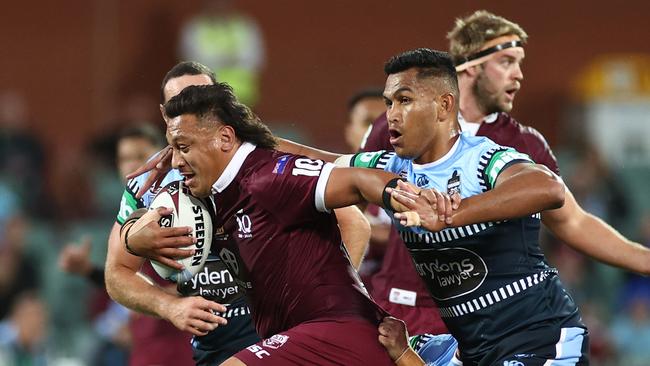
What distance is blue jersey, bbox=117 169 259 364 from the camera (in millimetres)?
6207

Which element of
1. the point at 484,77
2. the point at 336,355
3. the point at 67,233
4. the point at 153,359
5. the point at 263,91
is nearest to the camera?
the point at 336,355

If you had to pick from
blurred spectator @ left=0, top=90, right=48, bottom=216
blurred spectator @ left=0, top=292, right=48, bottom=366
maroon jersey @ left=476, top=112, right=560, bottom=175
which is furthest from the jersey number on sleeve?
blurred spectator @ left=0, top=90, right=48, bottom=216

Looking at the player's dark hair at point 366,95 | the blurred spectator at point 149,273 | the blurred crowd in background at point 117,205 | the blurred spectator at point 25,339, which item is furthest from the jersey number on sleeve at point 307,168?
the blurred spectator at point 25,339

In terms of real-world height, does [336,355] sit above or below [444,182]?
below

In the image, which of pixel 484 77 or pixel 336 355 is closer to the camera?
pixel 336 355

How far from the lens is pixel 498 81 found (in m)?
6.82

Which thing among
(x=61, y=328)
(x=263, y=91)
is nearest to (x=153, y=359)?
(x=61, y=328)

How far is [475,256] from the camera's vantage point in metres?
5.31

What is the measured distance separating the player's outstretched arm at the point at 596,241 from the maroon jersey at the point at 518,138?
630mm

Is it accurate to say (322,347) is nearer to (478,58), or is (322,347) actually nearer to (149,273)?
(478,58)

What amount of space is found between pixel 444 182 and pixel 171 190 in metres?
1.22

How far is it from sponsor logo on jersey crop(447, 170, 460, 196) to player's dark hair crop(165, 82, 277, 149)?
2.64 ft

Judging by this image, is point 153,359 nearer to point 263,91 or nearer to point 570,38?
point 263,91

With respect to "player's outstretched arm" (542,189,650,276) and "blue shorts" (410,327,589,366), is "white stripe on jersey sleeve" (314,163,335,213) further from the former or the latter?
"player's outstretched arm" (542,189,650,276)
